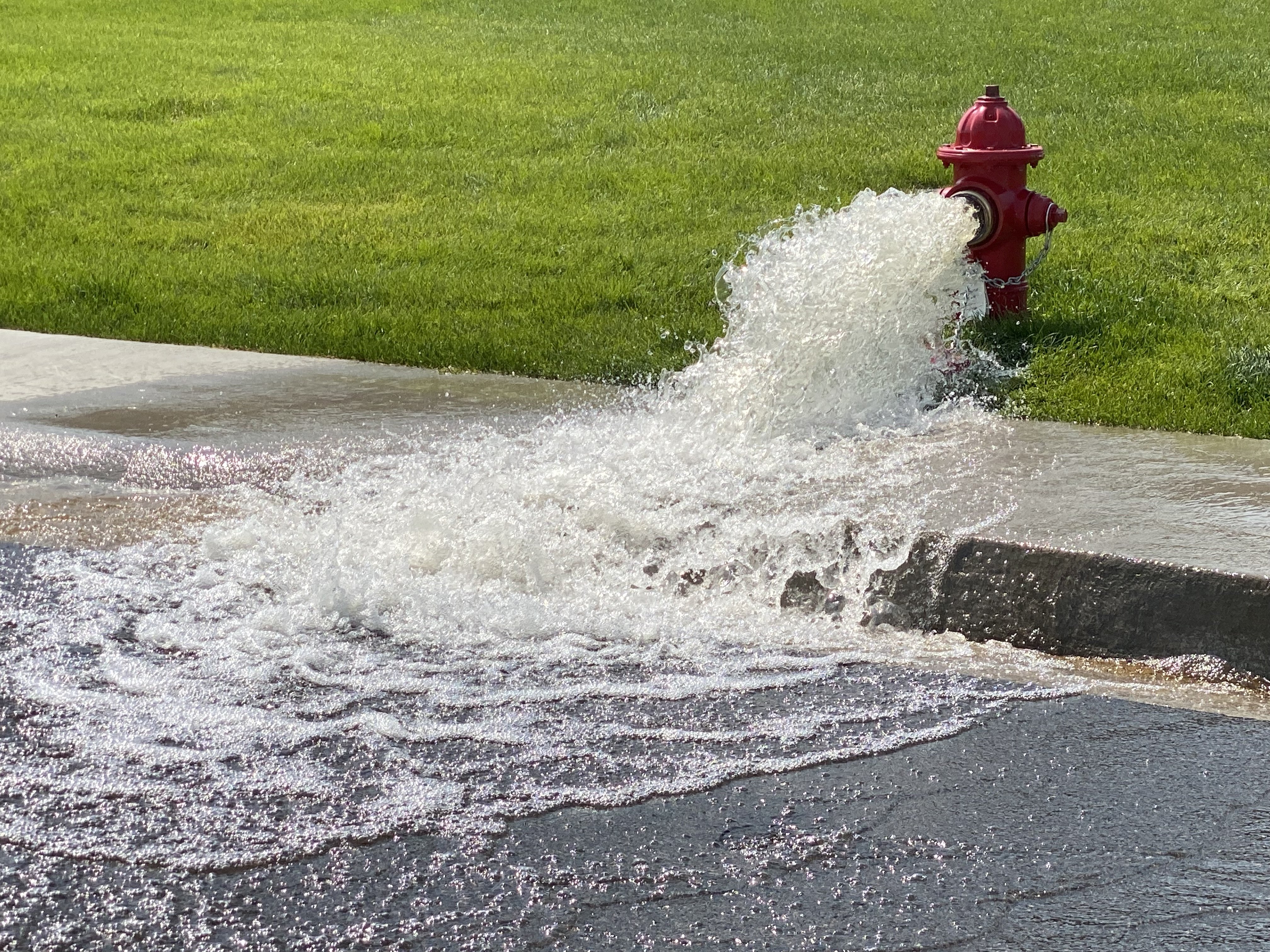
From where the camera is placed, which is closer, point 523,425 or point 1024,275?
point 523,425

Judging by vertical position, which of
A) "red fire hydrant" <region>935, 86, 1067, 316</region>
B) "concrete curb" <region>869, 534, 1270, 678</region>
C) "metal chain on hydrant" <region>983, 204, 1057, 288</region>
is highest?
"red fire hydrant" <region>935, 86, 1067, 316</region>

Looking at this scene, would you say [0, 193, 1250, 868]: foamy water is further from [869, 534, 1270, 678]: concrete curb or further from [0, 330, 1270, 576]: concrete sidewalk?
[0, 330, 1270, 576]: concrete sidewalk

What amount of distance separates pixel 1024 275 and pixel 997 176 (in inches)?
21.3

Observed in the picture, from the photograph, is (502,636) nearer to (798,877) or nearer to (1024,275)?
(798,877)

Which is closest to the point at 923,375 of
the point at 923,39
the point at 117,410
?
the point at 117,410

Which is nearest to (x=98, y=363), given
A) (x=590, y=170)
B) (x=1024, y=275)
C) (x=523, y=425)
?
(x=523, y=425)

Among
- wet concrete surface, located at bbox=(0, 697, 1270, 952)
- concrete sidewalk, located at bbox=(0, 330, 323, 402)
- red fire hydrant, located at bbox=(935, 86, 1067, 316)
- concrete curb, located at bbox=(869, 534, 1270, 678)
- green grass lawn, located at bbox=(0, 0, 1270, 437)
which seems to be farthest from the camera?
green grass lawn, located at bbox=(0, 0, 1270, 437)

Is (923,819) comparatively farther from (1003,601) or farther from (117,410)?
(117,410)

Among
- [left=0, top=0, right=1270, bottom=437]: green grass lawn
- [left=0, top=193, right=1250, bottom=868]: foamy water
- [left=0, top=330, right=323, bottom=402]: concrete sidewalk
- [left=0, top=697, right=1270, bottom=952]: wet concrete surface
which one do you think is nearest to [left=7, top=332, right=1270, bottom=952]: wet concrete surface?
[left=0, top=697, right=1270, bottom=952]: wet concrete surface

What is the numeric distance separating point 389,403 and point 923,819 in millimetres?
3709

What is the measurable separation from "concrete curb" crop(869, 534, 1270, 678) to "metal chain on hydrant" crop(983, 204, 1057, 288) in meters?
2.76

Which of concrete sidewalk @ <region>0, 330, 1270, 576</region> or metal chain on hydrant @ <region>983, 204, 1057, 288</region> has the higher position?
metal chain on hydrant @ <region>983, 204, 1057, 288</region>

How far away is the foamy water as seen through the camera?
3.11 meters

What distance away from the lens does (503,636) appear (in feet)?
13.1
